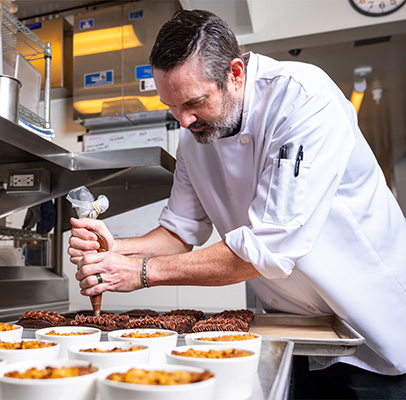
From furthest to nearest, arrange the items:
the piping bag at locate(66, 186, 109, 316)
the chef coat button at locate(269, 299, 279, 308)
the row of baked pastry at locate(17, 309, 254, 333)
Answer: the chef coat button at locate(269, 299, 279, 308), the piping bag at locate(66, 186, 109, 316), the row of baked pastry at locate(17, 309, 254, 333)

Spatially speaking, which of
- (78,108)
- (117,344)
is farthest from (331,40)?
(117,344)

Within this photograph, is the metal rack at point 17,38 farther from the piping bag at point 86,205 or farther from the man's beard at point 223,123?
the man's beard at point 223,123

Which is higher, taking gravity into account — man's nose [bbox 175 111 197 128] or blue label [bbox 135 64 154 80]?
blue label [bbox 135 64 154 80]

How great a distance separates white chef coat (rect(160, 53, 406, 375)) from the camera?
105 centimetres

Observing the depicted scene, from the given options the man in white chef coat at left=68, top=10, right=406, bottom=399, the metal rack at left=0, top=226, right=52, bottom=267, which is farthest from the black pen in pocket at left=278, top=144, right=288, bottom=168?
the metal rack at left=0, top=226, right=52, bottom=267

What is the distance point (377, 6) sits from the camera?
9.79ft

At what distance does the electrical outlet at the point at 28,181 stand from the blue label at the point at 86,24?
2.64m

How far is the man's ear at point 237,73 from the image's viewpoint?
1229 millimetres

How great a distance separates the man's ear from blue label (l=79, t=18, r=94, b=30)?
2.85m

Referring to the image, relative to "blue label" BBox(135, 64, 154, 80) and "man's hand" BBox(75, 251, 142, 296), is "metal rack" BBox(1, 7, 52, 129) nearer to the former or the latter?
"man's hand" BBox(75, 251, 142, 296)

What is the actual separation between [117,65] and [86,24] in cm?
51

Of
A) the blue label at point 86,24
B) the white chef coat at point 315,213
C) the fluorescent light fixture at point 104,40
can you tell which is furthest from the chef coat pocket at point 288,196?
the blue label at point 86,24

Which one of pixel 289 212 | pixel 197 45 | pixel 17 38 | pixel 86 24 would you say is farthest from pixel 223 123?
pixel 86 24

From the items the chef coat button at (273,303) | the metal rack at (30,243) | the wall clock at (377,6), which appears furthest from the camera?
the wall clock at (377,6)
